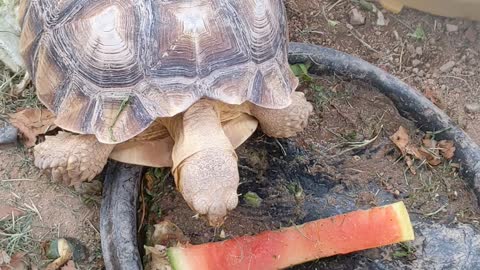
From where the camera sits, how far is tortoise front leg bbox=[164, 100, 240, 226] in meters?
2.32

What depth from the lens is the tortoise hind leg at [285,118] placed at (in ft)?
9.06

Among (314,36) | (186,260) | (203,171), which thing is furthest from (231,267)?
(314,36)

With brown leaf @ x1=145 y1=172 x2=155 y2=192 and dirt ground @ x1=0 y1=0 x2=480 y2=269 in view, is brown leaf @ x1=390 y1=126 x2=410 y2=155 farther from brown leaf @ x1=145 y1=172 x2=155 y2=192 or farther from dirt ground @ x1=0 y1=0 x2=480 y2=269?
brown leaf @ x1=145 y1=172 x2=155 y2=192

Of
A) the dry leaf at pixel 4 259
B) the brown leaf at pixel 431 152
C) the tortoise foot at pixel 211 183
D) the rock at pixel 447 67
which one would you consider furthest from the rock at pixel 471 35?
the dry leaf at pixel 4 259

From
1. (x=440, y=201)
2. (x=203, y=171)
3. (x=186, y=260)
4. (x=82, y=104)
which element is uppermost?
(x=82, y=104)

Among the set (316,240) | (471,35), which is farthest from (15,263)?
(471,35)

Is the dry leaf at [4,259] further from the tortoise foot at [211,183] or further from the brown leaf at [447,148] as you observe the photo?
the brown leaf at [447,148]

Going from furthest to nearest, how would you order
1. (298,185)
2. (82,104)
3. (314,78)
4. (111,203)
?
(314,78) < (298,185) < (111,203) < (82,104)

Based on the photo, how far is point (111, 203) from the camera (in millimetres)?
2701

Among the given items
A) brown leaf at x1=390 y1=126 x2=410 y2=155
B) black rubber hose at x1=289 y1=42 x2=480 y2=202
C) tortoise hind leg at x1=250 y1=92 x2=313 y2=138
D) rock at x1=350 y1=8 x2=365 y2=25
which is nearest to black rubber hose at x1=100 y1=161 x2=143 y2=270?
tortoise hind leg at x1=250 y1=92 x2=313 y2=138

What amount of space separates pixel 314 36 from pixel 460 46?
0.69m

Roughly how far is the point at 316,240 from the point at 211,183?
53cm

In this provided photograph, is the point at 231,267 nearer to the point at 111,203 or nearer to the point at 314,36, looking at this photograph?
the point at 111,203

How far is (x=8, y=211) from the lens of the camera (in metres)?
2.86
